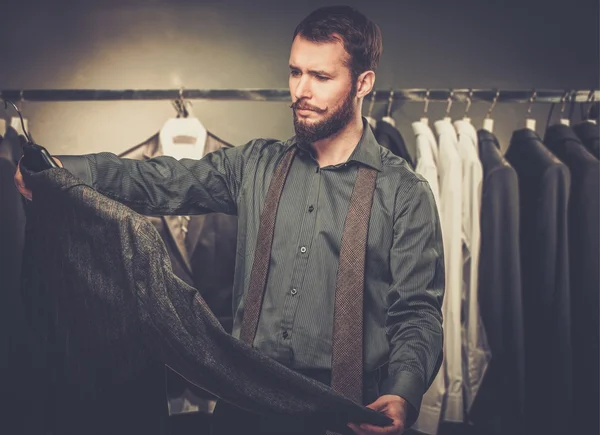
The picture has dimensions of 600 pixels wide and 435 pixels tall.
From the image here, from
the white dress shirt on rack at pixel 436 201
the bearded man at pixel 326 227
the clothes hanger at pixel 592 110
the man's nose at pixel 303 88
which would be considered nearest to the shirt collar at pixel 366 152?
the bearded man at pixel 326 227

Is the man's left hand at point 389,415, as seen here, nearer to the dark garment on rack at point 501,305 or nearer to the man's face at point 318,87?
the man's face at point 318,87

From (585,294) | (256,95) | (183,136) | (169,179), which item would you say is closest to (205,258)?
(183,136)

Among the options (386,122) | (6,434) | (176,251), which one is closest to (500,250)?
Answer: (386,122)

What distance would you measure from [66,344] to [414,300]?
0.69m

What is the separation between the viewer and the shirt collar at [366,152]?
1.47 metres

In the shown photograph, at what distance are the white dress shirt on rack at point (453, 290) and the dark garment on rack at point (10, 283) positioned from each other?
1205 mm

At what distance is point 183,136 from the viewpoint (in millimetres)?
2244

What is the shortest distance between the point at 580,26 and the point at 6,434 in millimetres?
2542

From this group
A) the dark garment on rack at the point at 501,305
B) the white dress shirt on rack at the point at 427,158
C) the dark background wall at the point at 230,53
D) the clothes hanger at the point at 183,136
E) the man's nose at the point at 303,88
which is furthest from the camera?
the dark background wall at the point at 230,53

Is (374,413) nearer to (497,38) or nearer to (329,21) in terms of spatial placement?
(329,21)

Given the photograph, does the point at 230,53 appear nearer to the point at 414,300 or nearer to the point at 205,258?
the point at 205,258

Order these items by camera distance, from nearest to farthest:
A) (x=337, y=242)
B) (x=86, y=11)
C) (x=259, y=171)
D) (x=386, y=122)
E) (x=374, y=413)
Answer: (x=374, y=413) → (x=337, y=242) → (x=259, y=171) → (x=386, y=122) → (x=86, y=11)

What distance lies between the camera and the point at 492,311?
6.19ft

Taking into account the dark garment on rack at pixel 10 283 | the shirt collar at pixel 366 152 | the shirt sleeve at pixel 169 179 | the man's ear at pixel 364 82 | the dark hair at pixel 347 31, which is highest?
the dark hair at pixel 347 31
